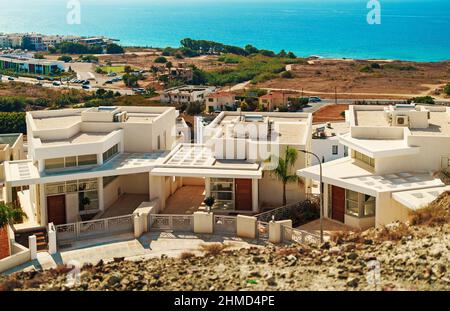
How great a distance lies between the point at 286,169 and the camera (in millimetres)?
26469

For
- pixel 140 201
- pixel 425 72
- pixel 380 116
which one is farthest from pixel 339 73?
pixel 140 201

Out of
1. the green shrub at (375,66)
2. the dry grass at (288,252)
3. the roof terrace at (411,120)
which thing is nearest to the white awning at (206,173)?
the roof terrace at (411,120)

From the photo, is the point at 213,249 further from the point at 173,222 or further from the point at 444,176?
the point at 444,176

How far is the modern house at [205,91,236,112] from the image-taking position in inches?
2943

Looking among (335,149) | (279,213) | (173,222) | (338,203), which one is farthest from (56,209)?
(335,149)

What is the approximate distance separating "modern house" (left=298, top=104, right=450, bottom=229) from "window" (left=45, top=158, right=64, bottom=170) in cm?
1018

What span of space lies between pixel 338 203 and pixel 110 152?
1069 cm

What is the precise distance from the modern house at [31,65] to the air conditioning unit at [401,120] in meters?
102

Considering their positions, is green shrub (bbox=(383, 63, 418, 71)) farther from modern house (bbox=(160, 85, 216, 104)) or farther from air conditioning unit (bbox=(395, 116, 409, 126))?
air conditioning unit (bbox=(395, 116, 409, 126))

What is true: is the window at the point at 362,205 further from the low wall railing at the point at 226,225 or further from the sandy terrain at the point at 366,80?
the sandy terrain at the point at 366,80

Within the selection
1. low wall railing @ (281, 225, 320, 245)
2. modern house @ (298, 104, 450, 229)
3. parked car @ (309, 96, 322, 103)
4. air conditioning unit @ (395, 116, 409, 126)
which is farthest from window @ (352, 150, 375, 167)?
parked car @ (309, 96, 322, 103)

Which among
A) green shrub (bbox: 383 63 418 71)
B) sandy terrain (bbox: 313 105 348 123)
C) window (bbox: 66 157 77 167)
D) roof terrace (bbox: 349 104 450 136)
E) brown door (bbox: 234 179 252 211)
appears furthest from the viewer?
green shrub (bbox: 383 63 418 71)

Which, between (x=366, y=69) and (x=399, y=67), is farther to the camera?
(x=399, y=67)
